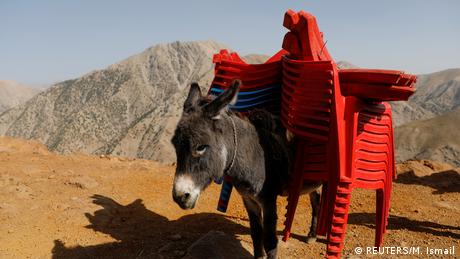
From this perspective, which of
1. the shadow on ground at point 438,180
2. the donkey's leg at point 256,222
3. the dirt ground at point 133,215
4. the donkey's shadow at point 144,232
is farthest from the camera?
the shadow on ground at point 438,180

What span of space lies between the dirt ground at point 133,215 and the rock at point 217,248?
2.5 inches

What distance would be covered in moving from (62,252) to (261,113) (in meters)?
4.67

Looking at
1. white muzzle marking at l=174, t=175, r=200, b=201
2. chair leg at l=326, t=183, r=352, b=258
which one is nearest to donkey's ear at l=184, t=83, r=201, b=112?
white muzzle marking at l=174, t=175, r=200, b=201

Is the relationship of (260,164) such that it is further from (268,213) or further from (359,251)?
(359,251)

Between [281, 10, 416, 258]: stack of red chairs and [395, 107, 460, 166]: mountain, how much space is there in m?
63.3

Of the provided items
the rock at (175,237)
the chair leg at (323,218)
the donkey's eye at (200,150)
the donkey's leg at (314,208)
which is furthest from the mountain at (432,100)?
the donkey's eye at (200,150)

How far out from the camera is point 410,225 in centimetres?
903

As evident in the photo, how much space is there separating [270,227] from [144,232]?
3665 mm

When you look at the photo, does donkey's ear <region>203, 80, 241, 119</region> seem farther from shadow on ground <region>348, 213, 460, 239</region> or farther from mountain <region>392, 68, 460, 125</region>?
mountain <region>392, 68, 460, 125</region>

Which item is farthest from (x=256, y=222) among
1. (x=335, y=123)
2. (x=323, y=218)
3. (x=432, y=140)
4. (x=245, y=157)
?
(x=432, y=140)

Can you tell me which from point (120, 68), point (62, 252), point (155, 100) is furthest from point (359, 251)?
point (120, 68)

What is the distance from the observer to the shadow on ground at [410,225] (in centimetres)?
870

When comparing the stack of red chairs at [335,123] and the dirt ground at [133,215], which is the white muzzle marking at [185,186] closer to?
the stack of red chairs at [335,123]

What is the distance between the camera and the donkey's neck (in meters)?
4.61
